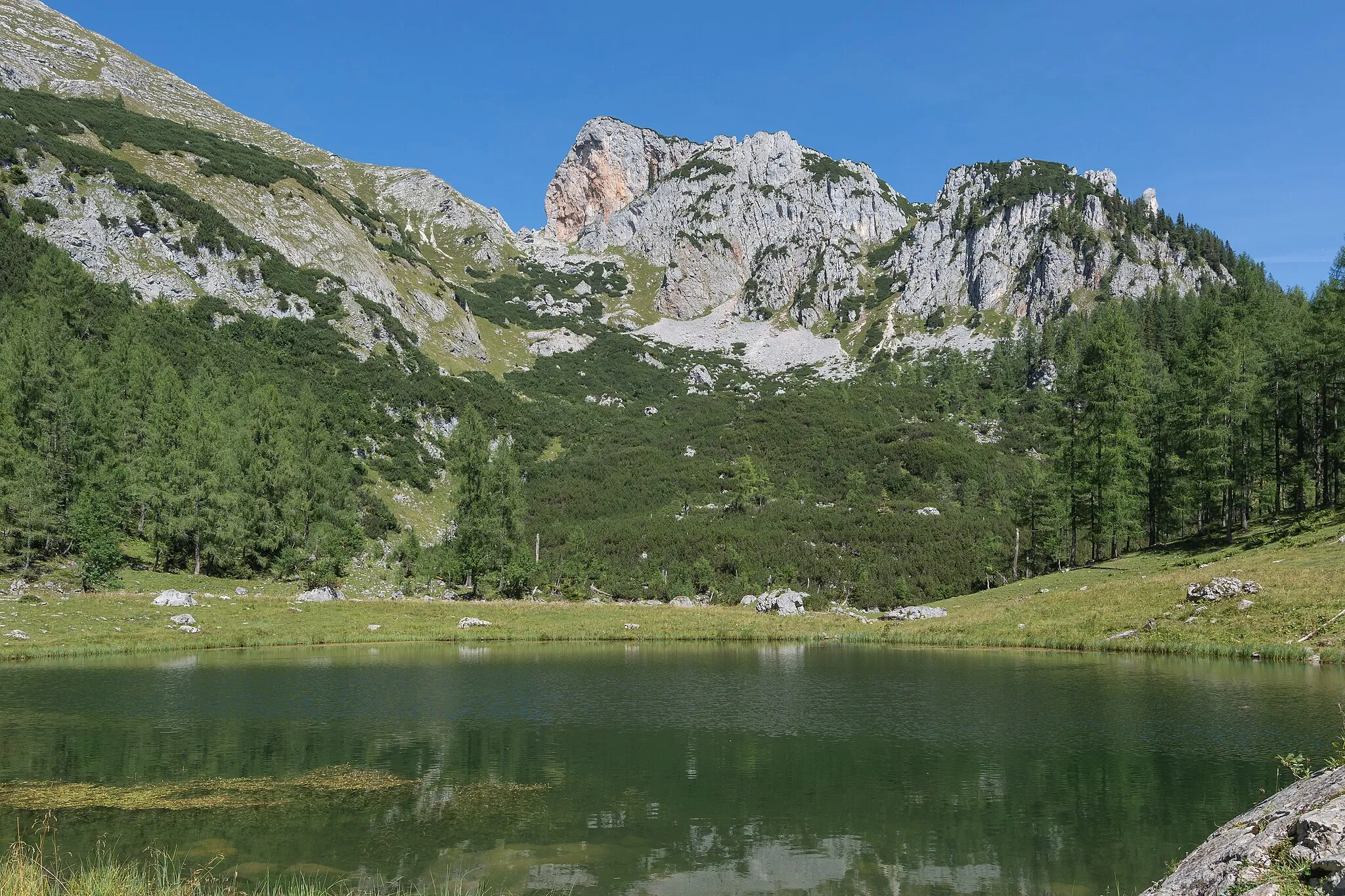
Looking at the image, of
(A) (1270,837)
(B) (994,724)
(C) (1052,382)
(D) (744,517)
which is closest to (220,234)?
(D) (744,517)

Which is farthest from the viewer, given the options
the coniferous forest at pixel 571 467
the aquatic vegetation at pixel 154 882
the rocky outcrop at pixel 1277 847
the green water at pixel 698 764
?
the coniferous forest at pixel 571 467

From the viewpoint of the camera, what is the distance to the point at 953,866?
15219 mm

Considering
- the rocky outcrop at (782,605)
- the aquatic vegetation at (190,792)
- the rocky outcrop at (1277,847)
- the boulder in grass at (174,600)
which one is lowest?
the rocky outcrop at (782,605)

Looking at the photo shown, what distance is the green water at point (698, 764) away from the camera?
15434mm

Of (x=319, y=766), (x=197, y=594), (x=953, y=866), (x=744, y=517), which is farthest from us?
(x=744, y=517)

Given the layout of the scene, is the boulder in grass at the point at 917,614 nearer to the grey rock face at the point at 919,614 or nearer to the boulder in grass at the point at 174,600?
the grey rock face at the point at 919,614

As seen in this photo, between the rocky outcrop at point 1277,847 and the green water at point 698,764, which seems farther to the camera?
the green water at point 698,764

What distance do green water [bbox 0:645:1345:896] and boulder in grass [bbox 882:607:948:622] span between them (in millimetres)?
20780

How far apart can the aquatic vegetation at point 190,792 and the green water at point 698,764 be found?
0.65 meters

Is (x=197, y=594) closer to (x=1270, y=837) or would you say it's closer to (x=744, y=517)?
(x=1270, y=837)

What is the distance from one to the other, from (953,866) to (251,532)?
75236mm

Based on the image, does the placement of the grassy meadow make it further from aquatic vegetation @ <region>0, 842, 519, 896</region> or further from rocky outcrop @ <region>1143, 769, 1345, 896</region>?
aquatic vegetation @ <region>0, 842, 519, 896</region>

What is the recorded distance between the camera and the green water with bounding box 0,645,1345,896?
608 inches

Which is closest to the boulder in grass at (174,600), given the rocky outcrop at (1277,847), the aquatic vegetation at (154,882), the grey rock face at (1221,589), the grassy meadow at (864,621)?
the grassy meadow at (864,621)
